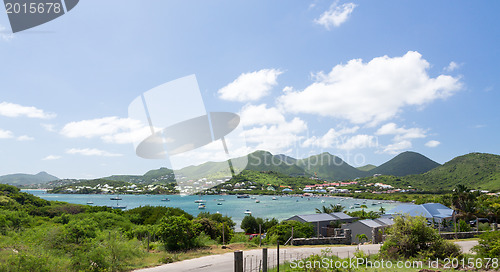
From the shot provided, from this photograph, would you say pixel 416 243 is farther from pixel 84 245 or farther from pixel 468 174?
pixel 468 174

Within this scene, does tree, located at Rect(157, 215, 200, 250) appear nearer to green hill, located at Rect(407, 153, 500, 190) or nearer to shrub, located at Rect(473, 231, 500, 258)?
shrub, located at Rect(473, 231, 500, 258)

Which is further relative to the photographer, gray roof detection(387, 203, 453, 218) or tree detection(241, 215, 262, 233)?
tree detection(241, 215, 262, 233)

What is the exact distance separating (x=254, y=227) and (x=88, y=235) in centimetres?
3261

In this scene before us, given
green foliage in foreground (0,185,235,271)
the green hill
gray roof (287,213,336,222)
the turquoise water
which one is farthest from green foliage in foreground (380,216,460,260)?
the green hill

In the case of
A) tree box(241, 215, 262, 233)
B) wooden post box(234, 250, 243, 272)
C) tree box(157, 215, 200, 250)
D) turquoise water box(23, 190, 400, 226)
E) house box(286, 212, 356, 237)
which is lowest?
turquoise water box(23, 190, 400, 226)

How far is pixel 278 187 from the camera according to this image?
185 m

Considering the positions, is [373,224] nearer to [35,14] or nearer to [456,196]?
[456,196]

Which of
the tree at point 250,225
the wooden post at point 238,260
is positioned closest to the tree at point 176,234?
the wooden post at point 238,260

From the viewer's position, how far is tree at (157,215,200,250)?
1959 cm

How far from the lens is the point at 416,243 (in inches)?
573

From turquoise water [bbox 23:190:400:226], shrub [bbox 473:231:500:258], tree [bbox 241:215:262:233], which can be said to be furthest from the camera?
turquoise water [bbox 23:190:400:226]

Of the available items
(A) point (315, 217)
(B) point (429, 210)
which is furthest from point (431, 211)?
(A) point (315, 217)

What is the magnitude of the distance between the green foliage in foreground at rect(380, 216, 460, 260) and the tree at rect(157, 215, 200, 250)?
11.6m

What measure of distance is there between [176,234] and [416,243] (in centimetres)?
1357
